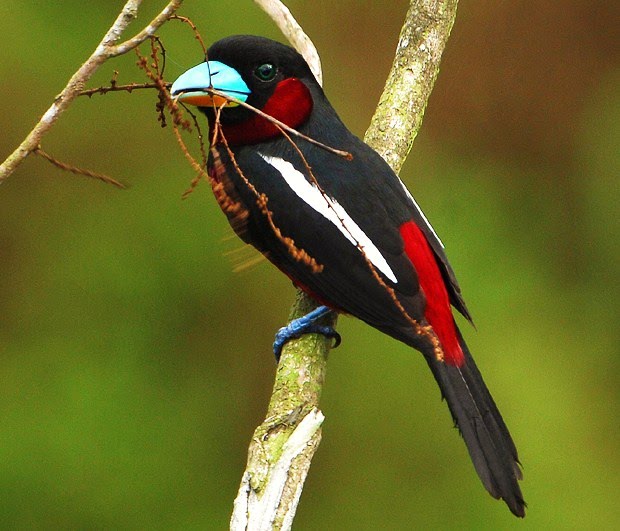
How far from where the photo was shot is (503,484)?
7.74 feet

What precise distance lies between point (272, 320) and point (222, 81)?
136cm

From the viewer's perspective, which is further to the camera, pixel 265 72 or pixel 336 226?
pixel 265 72

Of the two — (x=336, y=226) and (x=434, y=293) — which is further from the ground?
(x=336, y=226)

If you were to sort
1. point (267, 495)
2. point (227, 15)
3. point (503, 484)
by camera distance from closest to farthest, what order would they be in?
point (267, 495) < point (503, 484) < point (227, 15)

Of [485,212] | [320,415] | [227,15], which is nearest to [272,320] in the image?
[485,212]

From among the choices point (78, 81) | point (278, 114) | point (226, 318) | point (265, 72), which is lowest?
point (226, 318)

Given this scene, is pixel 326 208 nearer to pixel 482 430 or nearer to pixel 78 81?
pixel 482 430

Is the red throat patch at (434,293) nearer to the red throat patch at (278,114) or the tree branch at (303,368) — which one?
the tree branch at (303,368)

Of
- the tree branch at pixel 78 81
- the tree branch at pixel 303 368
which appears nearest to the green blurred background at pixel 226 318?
the tree branch at pixel 303 368

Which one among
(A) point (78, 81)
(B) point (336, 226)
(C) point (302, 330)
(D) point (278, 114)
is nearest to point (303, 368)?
(C) point (302, 330)

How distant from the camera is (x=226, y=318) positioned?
3801 mm

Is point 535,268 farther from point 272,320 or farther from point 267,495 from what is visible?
point 267,495

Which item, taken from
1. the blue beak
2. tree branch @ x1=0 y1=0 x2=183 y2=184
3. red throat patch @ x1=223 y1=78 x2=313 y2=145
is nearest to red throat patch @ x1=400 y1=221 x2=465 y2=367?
red throat patch @ x1=223 y1=78 x2=313 y2=145

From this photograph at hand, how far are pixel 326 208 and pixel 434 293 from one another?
0.30m
